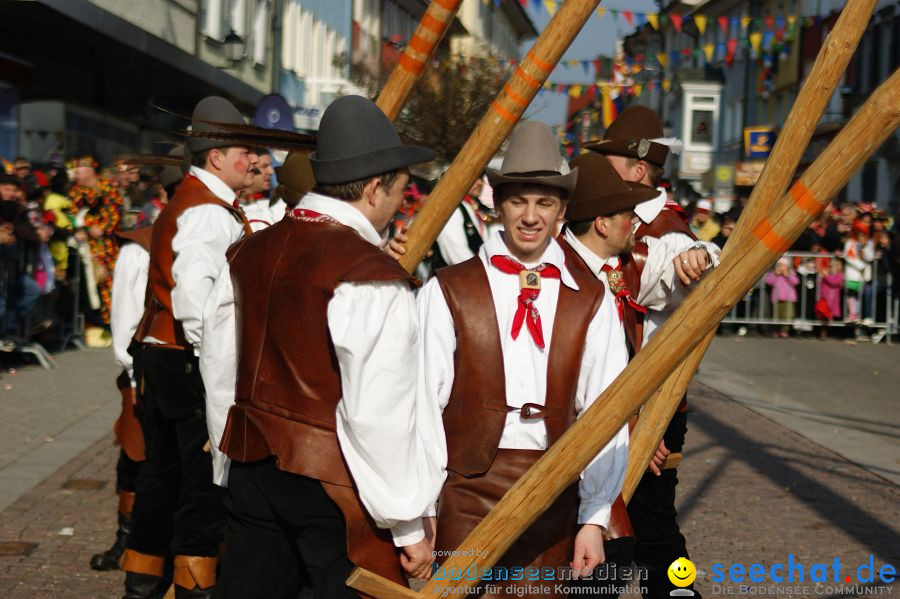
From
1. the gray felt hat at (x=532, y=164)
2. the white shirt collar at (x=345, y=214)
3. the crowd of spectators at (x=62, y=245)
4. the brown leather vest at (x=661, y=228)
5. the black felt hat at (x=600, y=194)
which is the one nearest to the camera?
the white shirt collar at (x=345, y=214)

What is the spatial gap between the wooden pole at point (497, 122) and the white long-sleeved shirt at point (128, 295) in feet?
Answer: 10.2

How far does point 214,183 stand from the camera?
5.54 m

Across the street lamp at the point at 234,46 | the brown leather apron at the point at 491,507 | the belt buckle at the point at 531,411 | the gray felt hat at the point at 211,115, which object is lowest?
the brown leather apron at the point at 491,507

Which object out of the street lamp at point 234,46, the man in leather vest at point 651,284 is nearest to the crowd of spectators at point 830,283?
the street lamp at point 234,46

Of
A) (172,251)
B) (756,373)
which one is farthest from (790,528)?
(756,373)

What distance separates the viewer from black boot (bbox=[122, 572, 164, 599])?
5367mm

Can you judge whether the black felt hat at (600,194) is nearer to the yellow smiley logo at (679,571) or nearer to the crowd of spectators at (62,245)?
the yellow smiley logo at (679,571)

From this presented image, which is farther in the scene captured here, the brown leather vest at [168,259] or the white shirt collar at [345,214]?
the brown leather vest at [168,259]

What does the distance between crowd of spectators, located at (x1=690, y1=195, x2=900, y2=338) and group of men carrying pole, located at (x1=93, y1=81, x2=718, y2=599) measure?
48.0ft

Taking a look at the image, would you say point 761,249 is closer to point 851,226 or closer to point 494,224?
point 494,224

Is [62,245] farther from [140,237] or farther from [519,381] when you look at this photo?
A: [519,381]

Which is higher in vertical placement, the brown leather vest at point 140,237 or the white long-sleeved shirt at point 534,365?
the brown leather vest at point 140,237

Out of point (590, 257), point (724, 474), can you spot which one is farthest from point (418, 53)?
point (724, 474)

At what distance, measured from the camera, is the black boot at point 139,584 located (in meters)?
5.37
